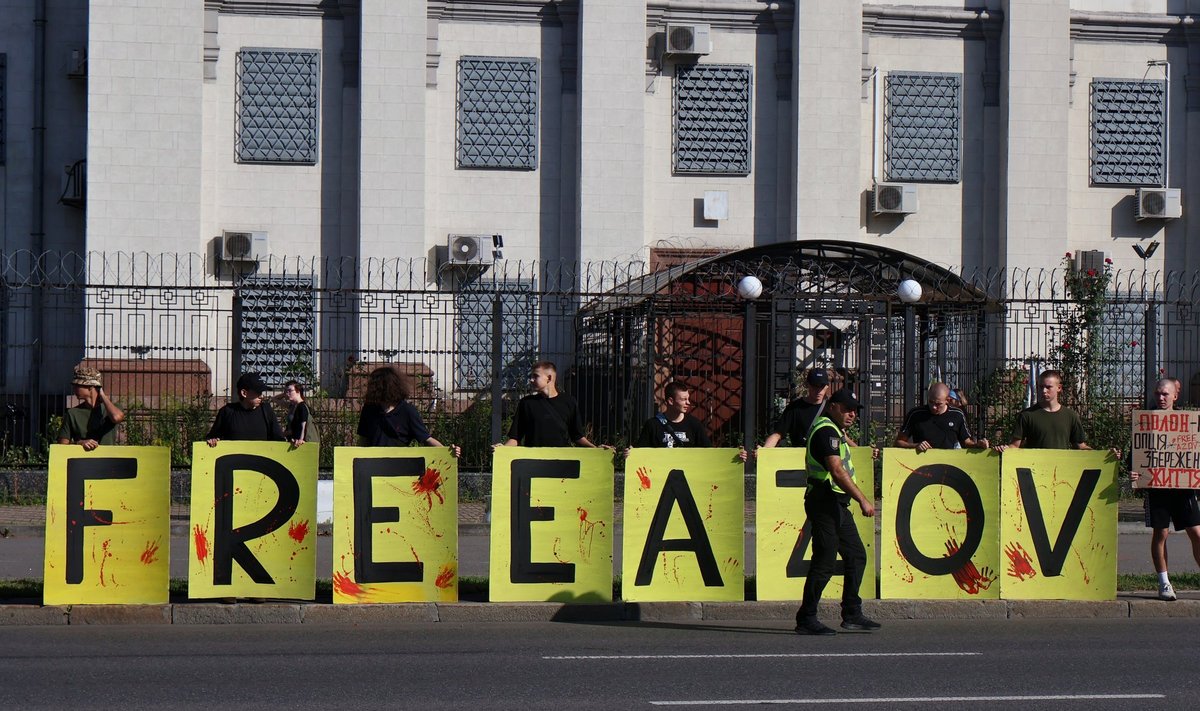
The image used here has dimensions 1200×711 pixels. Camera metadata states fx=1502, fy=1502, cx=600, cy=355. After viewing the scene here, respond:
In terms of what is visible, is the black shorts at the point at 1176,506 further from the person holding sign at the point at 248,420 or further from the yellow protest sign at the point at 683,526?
the person holding sign at the point at 248,420

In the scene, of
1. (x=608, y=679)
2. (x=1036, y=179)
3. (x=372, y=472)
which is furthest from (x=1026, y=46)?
(x=608, y=679)

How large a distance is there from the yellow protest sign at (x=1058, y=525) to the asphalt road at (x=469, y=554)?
2466 millimetres

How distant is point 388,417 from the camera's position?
463 inches

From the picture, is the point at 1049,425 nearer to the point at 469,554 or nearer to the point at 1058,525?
the point at 1058,525

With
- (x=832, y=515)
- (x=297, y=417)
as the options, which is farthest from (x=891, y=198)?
(x=832, y=515)

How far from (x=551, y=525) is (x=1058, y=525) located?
12.6ft

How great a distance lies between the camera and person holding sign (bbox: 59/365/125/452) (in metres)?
11.7

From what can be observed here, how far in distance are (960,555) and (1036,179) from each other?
15.1m

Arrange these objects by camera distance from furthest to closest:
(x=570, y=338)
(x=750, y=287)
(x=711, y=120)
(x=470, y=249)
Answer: (x=711, y=120) → (x=470, y=249) → (x=570, y=338) → (x=750, y=287)

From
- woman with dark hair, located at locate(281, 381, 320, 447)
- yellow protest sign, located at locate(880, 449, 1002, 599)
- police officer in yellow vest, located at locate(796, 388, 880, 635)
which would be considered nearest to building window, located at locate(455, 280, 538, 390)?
woman with dark hair, located at locate(281, 381, 320, 447)

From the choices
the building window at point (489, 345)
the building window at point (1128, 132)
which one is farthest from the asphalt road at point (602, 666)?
the building window at point (1128, 132)

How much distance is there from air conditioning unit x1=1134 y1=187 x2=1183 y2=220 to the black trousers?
1707cm

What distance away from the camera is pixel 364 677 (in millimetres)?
8531

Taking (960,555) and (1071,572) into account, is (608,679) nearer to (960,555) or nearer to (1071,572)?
(960,555)
